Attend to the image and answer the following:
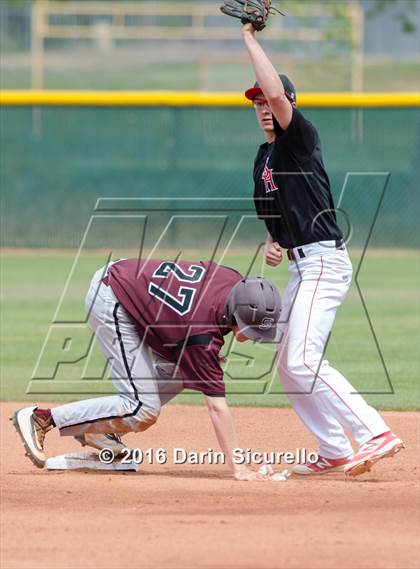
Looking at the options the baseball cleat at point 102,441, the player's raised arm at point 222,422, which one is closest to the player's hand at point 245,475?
the player's raised arm at point 222,422

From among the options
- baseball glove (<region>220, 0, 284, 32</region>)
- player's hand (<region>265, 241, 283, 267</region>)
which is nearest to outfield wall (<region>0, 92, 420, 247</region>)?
player's hand (<region>265, 241, 283, 267</region>)

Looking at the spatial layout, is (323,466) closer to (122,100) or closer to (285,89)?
(285,89)

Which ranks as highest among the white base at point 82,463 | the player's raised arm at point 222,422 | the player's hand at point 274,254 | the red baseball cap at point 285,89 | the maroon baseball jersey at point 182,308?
the red baseball cap at point 285,89

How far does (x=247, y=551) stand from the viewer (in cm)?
449

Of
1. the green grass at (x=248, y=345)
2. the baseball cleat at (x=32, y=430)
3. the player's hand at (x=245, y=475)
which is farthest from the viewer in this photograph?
the green grass at (x=248, y=345)

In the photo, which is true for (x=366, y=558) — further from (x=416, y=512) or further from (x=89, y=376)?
(x=89, y=376)

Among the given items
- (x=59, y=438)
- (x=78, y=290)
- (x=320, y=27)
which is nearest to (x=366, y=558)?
(x=59, y=438)

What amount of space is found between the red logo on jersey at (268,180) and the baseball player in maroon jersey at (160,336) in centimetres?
47

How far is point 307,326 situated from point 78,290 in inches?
336

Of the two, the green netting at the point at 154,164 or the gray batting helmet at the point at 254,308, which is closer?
the gray batting helmet at the point at 254,308

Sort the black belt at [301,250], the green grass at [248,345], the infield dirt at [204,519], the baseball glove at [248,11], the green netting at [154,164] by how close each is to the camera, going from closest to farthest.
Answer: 1. the infield dirt at [204,519]
2. the baseball glove at [248,11]
3. the black belt at [301,250]
4. the green grass at [248,345]
5. the green netting at [154,164]

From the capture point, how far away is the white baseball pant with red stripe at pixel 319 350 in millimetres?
5727

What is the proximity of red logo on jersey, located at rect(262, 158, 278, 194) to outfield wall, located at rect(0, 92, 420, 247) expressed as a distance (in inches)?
440

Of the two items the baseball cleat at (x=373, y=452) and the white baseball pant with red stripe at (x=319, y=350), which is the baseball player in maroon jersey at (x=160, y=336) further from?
the baseball cleat at (x=373, y=452)
